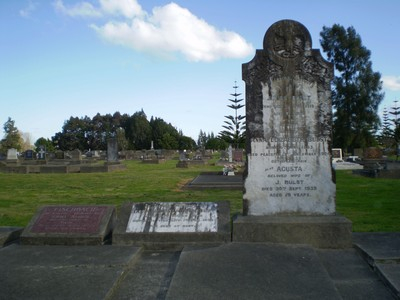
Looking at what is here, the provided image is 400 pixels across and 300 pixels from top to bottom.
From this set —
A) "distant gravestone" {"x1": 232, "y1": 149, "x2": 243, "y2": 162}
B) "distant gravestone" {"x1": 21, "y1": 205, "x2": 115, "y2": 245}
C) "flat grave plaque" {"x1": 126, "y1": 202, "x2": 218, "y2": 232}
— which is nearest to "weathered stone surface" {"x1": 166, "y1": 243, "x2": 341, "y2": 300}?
"flat grave plaque" {"x1": 126, "y1": 202, "x2": 218, "y2": 232}

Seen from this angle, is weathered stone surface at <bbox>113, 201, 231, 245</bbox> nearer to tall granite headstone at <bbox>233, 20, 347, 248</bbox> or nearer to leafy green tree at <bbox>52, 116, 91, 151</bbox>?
tall granite headstone at <bbox>233, 20, 347, 248</bbox>

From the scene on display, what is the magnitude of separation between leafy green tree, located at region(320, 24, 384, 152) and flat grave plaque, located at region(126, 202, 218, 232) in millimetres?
35786

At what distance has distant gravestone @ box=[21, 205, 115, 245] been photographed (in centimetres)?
476

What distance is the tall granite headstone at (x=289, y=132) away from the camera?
16.5ft

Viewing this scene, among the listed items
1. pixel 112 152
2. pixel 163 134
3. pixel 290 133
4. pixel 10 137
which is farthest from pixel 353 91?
pixel 10 137

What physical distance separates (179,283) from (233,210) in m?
5.16

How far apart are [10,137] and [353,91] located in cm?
5801

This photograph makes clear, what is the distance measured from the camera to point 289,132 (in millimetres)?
5066

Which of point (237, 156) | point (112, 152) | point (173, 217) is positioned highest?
point (112, 152)

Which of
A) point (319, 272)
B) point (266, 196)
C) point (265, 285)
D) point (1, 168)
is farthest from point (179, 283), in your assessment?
point (1, 168)

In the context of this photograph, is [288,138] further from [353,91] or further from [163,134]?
[163,134]

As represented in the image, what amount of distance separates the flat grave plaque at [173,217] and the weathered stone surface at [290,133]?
594 millimetres

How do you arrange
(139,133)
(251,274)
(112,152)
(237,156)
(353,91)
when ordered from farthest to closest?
(139,133) < (353,91) < (237,156) < (112,152) < (251,274)

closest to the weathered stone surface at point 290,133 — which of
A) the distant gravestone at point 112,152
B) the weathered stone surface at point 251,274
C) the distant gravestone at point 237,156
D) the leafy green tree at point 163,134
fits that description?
the weathered stone surface at point 251,274
